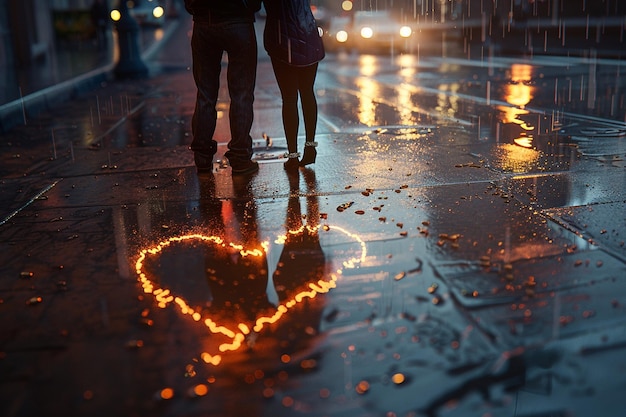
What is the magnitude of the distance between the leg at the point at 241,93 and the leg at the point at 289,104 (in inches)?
8.8

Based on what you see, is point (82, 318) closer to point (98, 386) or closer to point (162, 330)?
point (162, 330)

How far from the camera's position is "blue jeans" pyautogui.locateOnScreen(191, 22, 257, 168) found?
204 inches

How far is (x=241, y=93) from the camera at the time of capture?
5340mm

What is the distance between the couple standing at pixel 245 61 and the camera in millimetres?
5031

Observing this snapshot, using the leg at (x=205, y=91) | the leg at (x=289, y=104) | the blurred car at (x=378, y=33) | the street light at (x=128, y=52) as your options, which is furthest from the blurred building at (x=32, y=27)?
the leg at (x=289, y=104)

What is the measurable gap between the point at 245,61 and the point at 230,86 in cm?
25

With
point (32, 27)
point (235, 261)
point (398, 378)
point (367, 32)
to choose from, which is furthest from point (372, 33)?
point (398, 378)

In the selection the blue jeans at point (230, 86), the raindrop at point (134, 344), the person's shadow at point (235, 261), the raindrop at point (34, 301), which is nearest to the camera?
the raindrop at point (134, 344)

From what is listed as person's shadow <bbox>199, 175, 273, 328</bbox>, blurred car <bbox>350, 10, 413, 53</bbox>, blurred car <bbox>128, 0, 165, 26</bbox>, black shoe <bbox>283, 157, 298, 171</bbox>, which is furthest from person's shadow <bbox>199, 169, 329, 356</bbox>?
blurred car <bbox>128, 0, 165, 26</bbox>

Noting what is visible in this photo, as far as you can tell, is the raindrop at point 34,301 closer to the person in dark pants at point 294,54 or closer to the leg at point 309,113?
the person in dark pants at point 294,54

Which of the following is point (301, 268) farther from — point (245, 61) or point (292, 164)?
point (245, 61)

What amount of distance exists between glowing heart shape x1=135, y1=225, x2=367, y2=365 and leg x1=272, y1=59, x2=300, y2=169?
168 centimetres

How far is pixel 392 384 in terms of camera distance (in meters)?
2.26

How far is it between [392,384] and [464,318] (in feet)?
1.89
